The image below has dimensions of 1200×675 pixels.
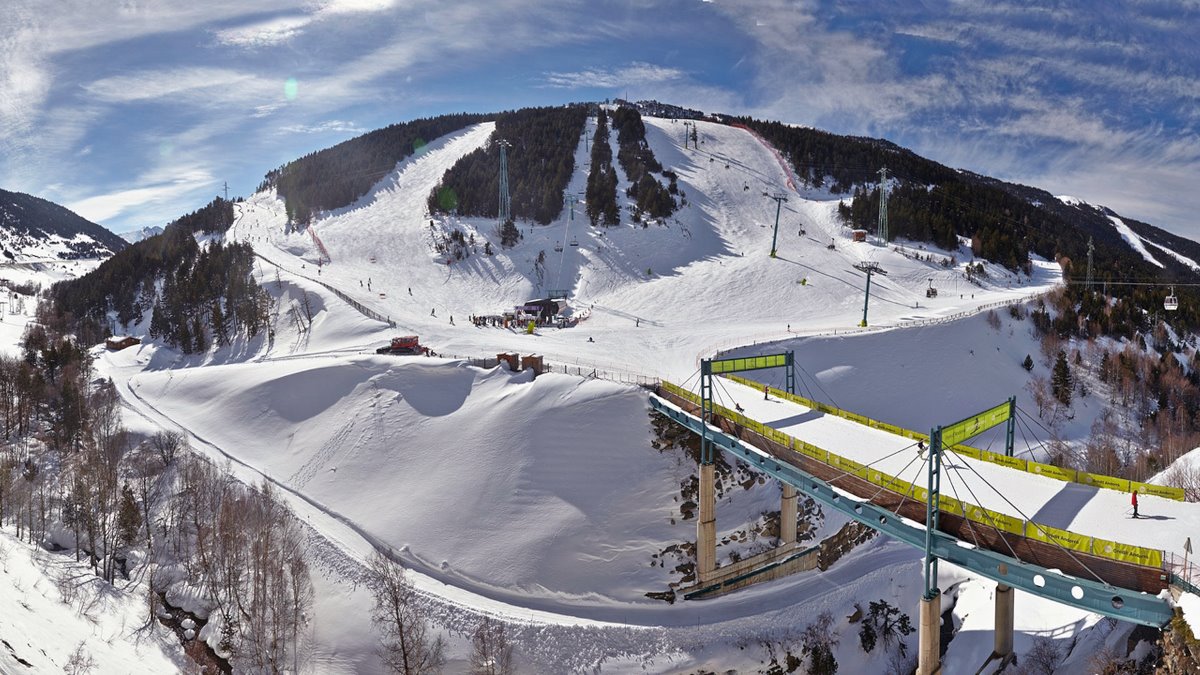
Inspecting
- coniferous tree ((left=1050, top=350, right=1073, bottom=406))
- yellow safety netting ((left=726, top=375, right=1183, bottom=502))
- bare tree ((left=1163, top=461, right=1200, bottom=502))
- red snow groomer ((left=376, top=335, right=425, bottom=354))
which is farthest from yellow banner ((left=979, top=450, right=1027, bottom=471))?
red snow groomer ((left=376, top=335, right=425, bottom=354))

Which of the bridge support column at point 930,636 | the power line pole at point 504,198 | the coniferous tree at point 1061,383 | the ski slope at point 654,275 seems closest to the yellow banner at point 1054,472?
the bridge support column at point 930,636

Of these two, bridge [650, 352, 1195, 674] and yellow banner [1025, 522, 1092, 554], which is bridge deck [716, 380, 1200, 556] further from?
yellow banner [1025, 522, 1092, 554]

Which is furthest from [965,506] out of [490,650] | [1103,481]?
[490,650]

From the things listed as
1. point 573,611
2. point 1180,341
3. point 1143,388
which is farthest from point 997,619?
point 1180,341

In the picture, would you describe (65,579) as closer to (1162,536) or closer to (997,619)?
(997,619)

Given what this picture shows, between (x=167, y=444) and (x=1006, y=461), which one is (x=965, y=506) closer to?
(x=1006, y=461)

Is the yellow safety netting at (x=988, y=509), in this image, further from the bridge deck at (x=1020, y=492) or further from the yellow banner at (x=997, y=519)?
the bridge deck at (x=1020, y=492)
